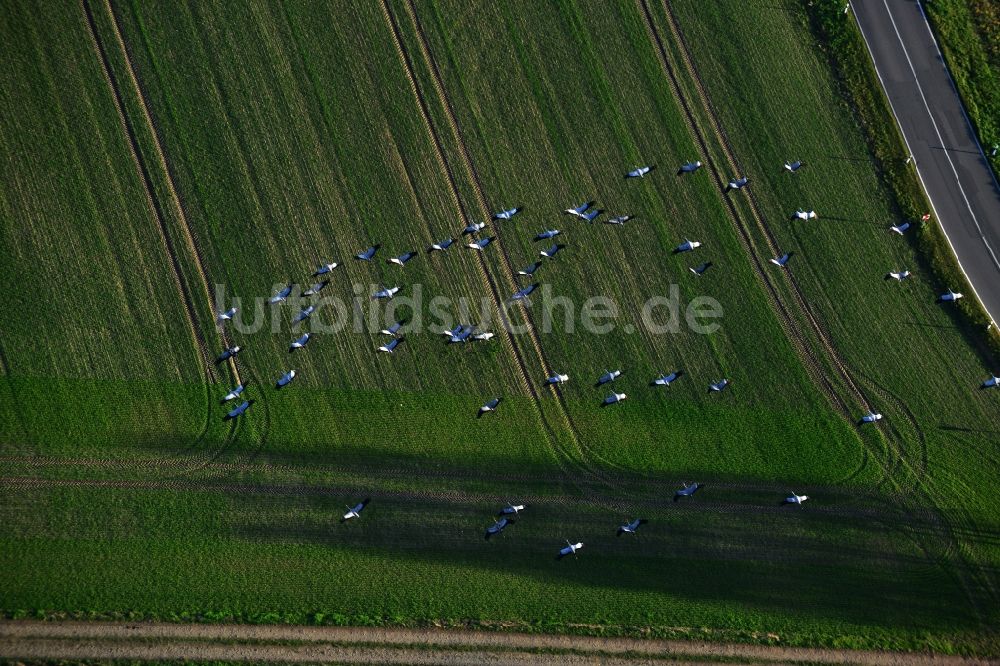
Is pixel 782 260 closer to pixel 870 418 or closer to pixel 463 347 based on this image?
pixel 870 418

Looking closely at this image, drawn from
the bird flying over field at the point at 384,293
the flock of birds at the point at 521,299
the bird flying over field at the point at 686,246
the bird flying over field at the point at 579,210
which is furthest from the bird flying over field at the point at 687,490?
the bird flying over field at the point at 384,293

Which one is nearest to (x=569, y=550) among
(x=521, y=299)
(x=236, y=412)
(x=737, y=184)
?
(x=521, y=299)

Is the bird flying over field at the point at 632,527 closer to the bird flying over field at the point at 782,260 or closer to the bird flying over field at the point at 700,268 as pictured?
the bird flying over field at the point at 700,268

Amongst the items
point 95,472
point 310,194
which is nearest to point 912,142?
point 310,194

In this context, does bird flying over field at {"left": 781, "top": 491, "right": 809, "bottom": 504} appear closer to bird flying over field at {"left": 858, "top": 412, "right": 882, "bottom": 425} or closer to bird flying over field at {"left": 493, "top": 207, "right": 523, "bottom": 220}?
bird flying over field at {"left": 858, "top": 412, "right": 882, "bottom": 425}

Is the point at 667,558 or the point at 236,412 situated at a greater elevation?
the point at 236,412

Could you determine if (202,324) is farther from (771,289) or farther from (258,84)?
(771,289)
